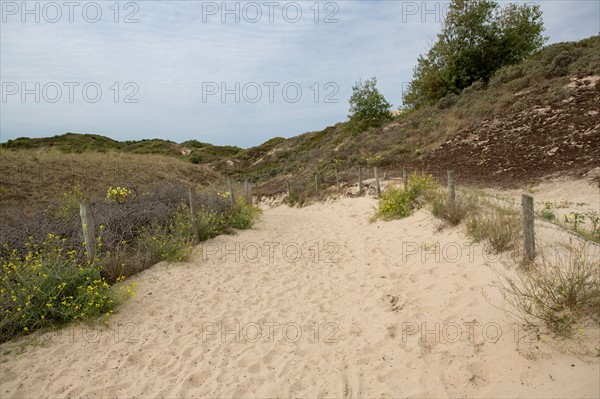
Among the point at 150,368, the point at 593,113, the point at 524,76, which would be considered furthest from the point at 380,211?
the point at 524,76

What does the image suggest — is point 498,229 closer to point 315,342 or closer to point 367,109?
point 315,342

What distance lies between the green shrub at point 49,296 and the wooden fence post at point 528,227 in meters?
Answer: 5.94

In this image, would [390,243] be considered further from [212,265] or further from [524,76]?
[524,76]

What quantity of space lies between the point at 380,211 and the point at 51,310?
8.71 meters

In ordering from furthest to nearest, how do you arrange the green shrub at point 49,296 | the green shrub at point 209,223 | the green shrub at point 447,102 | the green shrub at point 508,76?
the green shrub at point 447,102 → the green shrub at point 508,76 → the green shrub at point 209,223 → the green shrub at point 49,296

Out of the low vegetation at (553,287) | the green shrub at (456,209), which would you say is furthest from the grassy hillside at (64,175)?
the low vegetation at (553,287)

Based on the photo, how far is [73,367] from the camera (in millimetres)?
4105

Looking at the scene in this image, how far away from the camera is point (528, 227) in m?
4.97

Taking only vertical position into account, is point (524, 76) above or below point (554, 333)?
above

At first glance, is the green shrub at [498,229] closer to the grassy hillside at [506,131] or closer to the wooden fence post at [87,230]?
the wooden fence post at [87,230]

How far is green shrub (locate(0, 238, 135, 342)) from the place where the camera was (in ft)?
15.5

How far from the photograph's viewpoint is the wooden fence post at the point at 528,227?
494 centimetres

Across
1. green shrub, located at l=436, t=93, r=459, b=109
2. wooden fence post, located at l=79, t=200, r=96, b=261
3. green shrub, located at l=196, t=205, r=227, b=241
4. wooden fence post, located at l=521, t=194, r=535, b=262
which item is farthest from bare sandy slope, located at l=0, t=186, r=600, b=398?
green shrub, located at l=436, t=93, r=459, b=109

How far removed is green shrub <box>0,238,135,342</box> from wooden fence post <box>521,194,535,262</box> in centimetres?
594
